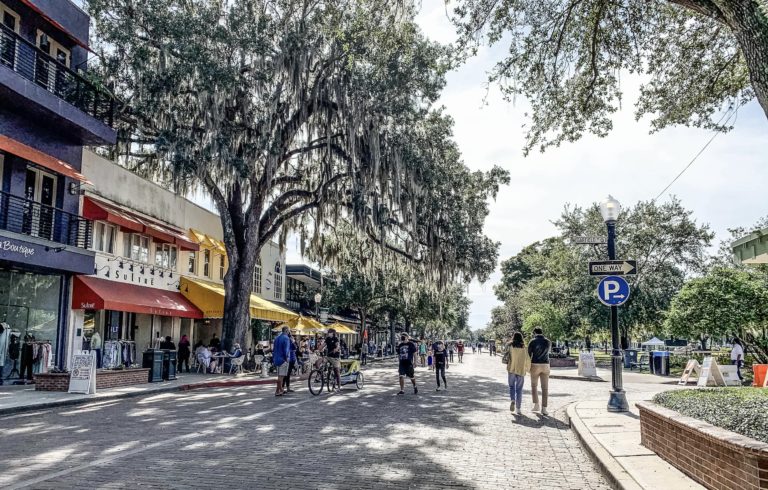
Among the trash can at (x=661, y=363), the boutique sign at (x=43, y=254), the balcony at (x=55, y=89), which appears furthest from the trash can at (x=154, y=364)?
the trash can at (x=661, y=363)

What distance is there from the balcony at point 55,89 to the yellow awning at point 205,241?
26.9 feet

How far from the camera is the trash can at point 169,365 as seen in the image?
21656mm

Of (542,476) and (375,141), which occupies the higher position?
(375,141)

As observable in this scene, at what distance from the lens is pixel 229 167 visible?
21859 millimetres

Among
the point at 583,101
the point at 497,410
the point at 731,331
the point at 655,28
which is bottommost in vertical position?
the point at 497,410

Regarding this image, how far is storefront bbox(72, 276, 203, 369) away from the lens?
71.7 feet

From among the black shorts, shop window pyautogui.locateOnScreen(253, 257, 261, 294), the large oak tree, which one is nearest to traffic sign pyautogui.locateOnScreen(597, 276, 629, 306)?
the black shorts

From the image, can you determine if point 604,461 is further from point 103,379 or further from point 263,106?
point 263,106

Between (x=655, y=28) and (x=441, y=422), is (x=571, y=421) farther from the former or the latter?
(x=655, y=28)

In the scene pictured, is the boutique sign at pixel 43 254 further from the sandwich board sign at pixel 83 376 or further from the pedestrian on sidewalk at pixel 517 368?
the pedestrian on sidewalk at pixel 517 368

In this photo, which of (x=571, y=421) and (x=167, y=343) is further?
(x=167, y=343)

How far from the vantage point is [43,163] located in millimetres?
18578

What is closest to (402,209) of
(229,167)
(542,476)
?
(229,167)

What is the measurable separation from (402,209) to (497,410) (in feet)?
40.5
